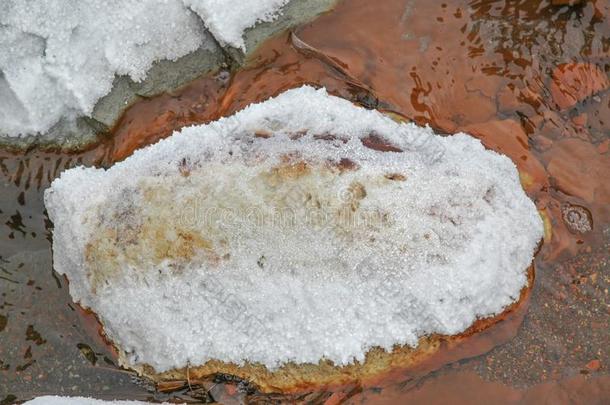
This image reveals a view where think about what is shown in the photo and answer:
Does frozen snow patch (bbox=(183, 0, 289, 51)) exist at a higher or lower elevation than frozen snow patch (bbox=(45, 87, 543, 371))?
higher

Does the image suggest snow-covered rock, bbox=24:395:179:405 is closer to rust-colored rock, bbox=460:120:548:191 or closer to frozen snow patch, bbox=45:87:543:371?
frozen snow patch, bbox=45:87:543:371

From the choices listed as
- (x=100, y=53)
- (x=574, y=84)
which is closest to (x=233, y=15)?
(x=100, y=53)

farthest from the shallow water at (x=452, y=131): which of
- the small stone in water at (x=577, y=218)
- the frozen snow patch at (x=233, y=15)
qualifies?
the frozen snow patch at (x=233, y=15)

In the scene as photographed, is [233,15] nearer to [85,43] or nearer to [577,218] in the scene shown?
[85,43]

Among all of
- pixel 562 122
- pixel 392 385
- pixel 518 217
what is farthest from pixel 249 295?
pixel 562 122

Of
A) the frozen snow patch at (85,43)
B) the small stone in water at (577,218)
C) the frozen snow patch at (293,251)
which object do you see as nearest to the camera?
the frozen snow patch at (293,251)

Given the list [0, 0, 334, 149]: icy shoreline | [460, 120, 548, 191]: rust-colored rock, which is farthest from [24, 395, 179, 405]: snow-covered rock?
[460, 120, 548, 191]: rust-colored rock

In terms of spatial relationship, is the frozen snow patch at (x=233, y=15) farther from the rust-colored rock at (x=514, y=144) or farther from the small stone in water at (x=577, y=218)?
the small stone in water at (x=577, y=218)
